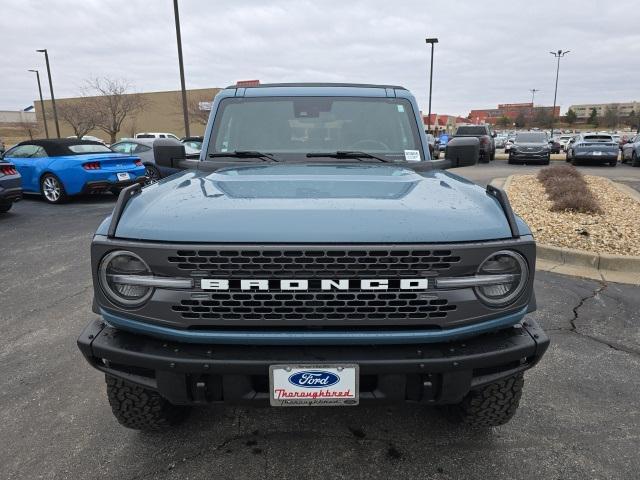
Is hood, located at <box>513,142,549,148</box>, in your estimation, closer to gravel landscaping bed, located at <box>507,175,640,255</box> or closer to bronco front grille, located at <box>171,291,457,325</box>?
gravel landscaping bed, located at <box>507,175,640,255</box>

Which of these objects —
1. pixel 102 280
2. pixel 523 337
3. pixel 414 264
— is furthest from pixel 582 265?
pixel 102 280

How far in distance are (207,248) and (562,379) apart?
→ 2.61 metres

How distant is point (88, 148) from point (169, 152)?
908cm

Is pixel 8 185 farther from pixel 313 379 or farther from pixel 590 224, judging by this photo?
pixel 590 224

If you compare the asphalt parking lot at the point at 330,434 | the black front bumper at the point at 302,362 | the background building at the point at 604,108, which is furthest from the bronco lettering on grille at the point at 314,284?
the background building at the point at 604,108

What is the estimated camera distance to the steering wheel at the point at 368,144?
350cm

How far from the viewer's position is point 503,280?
206cm

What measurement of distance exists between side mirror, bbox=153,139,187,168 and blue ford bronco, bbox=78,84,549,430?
4.64ft

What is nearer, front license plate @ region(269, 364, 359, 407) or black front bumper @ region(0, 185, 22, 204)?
front license plate @ region(269, 364, 359, 407)

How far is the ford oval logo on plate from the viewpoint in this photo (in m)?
→ 1.97

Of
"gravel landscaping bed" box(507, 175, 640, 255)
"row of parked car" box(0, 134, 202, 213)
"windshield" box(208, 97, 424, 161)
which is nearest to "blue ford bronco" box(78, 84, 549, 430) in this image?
"windshield" box(208, 97, 424, 161)

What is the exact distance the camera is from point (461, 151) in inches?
140

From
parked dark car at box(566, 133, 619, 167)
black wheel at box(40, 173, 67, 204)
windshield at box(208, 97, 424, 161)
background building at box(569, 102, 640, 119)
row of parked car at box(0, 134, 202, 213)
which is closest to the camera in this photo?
windshield at box(208, 97, 424, 161)

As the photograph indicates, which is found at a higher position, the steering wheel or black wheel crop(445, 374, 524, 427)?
the steering wheel
